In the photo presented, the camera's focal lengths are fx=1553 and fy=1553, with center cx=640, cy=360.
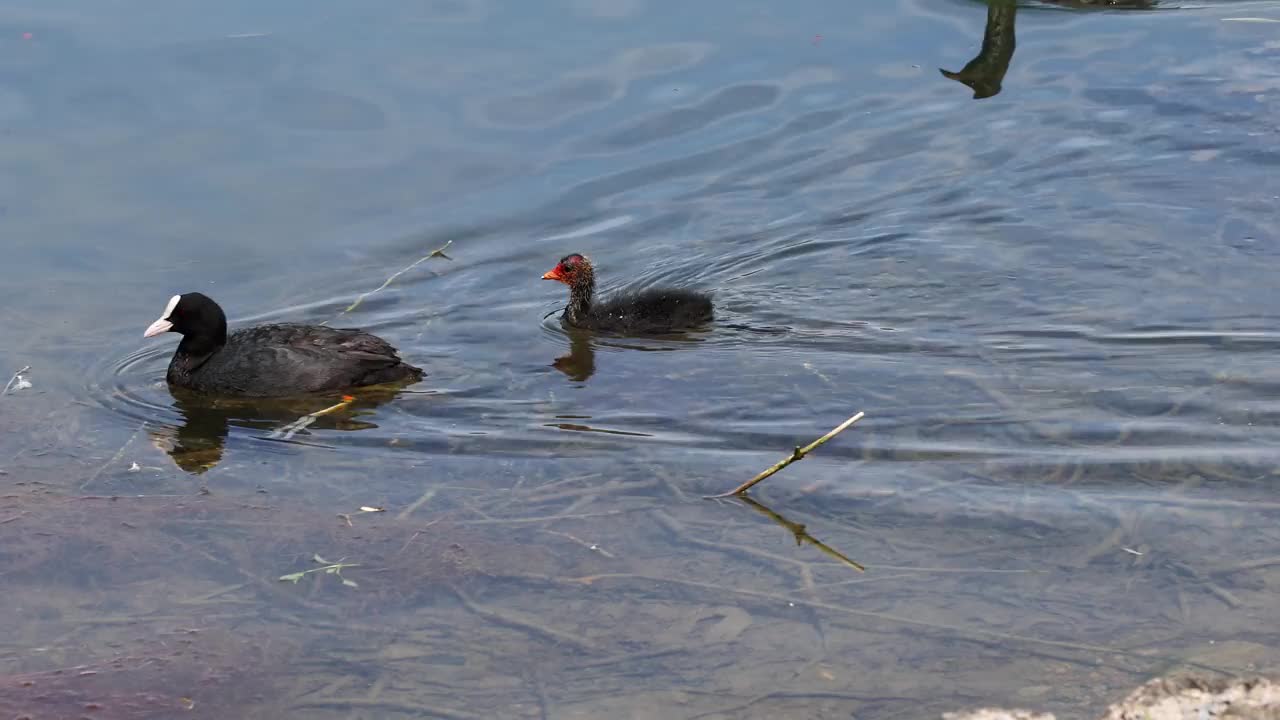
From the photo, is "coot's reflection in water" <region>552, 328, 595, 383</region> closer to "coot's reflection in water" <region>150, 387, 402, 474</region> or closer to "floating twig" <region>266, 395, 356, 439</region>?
"coot's reflection in water" <region>150, 387, 402, 474</region>

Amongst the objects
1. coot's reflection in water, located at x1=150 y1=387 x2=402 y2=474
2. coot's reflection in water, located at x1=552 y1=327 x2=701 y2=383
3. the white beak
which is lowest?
coot's reflection in water, located at x1=552 y1=327 x2=701 y2=383

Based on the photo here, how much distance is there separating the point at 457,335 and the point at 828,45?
588cm

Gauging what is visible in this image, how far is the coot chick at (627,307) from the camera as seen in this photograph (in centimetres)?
962

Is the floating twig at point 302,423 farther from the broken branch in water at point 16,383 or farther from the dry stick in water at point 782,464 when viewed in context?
the dry stick in water at point 782,464

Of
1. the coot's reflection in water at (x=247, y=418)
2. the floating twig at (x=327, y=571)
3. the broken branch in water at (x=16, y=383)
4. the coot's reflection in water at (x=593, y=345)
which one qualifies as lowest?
the coot's reflection in water at (x=593, y=345)

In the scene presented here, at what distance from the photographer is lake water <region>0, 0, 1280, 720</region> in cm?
550

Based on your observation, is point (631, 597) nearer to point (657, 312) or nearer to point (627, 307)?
point (657, 312)

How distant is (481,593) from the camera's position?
5.96m

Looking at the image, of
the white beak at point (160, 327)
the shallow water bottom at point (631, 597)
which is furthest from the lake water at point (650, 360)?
the white beak at point (160, 327)

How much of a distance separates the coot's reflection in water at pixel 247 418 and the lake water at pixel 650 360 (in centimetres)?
3

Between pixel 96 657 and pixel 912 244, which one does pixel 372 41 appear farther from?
pixel 96 657

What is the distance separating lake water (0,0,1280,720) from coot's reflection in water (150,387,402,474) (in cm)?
3

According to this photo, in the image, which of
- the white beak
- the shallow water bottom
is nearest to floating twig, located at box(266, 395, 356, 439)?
the shallow water bottom

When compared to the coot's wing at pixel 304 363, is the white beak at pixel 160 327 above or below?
above
